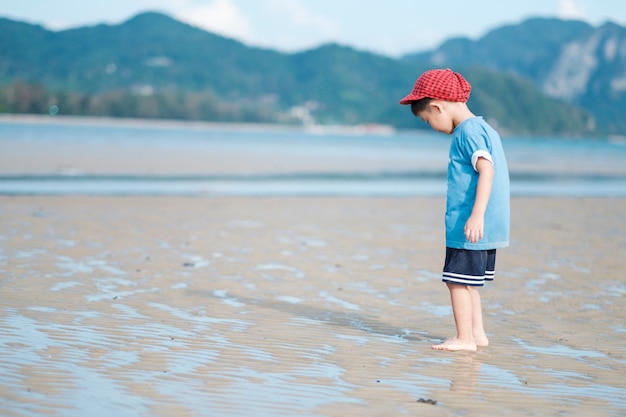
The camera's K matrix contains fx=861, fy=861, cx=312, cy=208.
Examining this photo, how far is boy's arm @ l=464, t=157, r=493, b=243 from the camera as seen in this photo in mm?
4910

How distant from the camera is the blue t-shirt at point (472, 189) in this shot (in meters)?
5.05

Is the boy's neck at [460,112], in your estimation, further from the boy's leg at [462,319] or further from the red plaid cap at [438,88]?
the boy's leg at [462,319]

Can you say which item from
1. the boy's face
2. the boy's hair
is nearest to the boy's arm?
the boy's face

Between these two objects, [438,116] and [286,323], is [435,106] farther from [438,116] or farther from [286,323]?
[286,323]

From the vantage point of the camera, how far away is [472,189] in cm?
509

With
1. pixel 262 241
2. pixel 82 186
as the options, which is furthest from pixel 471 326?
pixel 82 186

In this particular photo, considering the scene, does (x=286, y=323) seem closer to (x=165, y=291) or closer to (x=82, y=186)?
(x=165, y=291)

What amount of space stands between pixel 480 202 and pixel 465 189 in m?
0.21

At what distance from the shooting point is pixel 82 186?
18672 mm

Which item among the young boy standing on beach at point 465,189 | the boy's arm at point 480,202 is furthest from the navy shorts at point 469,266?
the boy's arm at point 480,202

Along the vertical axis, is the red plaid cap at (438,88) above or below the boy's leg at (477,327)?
above

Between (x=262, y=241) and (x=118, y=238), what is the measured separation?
1696 mm

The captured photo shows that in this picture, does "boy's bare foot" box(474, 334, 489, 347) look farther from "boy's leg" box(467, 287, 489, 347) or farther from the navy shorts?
the navy shorts

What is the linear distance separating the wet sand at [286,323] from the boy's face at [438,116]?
4.46ft
